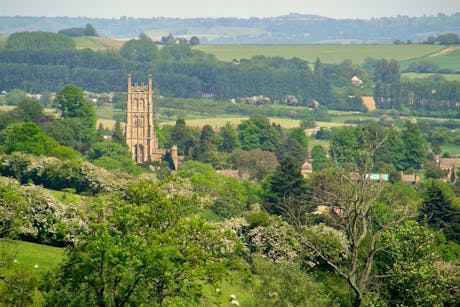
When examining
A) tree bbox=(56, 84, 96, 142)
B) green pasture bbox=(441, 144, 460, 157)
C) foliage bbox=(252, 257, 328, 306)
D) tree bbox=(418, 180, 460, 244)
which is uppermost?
foliage bbox=(252, 257, 328, 306)

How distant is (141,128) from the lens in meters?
117

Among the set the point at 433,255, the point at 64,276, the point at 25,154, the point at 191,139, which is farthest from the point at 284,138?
the point at 64,276

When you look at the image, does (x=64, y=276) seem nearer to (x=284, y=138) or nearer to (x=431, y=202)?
(x=431, y=202)

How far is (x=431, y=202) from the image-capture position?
7375cm

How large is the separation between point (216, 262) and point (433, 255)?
892 cm

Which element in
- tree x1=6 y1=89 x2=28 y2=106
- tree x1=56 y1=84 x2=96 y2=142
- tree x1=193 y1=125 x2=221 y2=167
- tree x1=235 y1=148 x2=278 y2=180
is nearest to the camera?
tree x1=235 y1=148 x2=278 y2=180

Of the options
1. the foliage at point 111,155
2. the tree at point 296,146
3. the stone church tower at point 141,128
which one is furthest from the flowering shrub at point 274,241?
the tree at point 296,146

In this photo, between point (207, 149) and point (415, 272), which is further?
point (207, 149)

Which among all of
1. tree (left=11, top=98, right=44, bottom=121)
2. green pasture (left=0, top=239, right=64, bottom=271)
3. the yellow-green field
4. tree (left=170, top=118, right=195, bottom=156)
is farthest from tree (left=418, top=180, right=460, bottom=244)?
the yellow-green field

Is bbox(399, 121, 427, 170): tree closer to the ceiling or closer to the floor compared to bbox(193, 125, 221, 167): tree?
closer to the floor

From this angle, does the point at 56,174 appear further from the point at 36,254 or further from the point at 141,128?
the point at 141,128

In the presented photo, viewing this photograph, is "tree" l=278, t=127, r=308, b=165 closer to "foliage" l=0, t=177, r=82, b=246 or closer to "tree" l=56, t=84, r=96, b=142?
"tree" l=56, t=84, r=96, b=142

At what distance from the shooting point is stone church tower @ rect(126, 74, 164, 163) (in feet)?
375

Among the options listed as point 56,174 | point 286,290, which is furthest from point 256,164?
point 286,290
